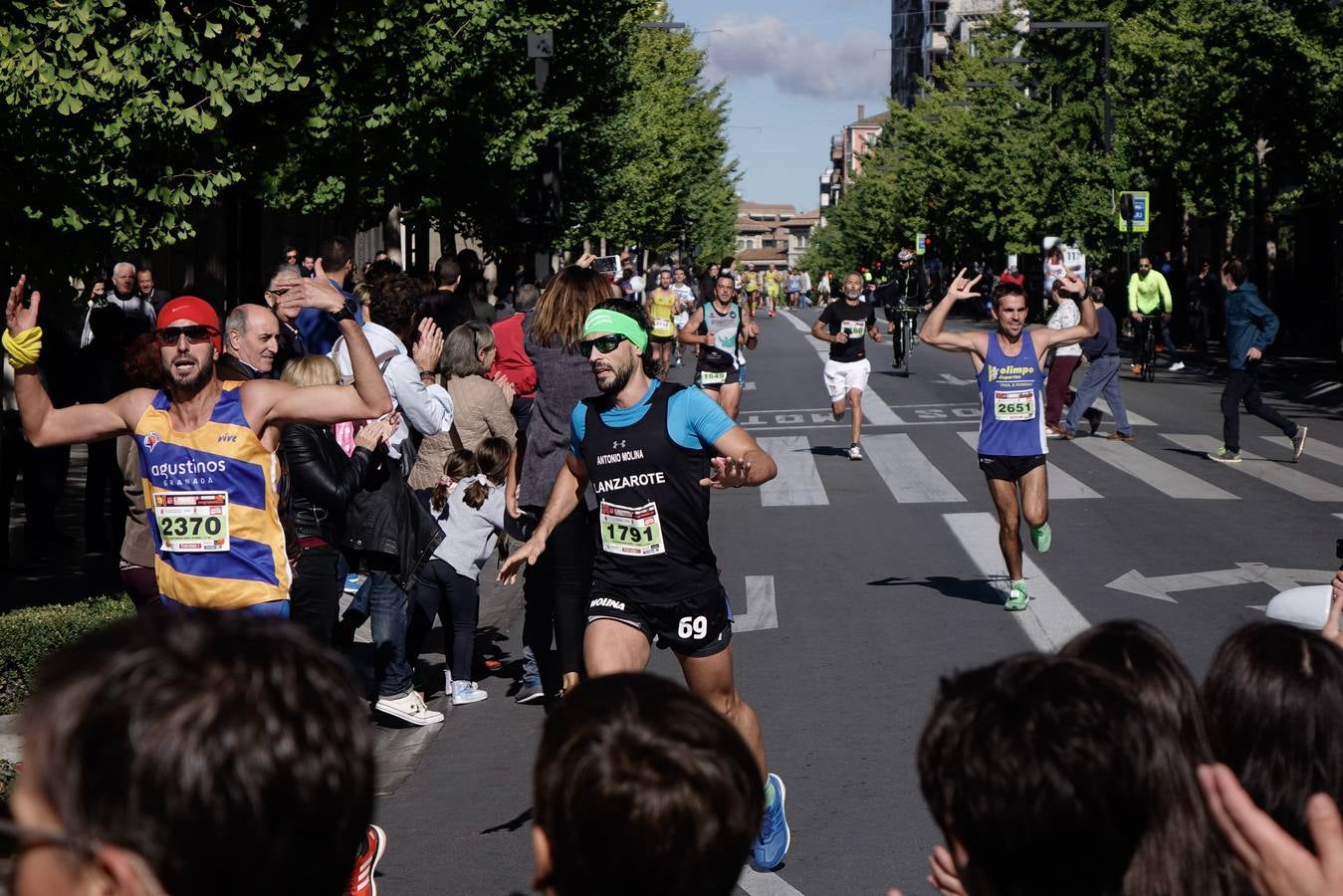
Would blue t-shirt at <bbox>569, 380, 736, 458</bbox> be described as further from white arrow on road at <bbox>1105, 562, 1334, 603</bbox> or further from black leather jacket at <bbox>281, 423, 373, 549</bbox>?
white arrow on road at <bbox>1105, 562, 1334, 603</bbox>

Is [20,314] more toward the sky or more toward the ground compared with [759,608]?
more toward the sky

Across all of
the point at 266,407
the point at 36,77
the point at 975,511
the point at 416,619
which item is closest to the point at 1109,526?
the point at 975,511

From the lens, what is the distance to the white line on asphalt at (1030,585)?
985cm

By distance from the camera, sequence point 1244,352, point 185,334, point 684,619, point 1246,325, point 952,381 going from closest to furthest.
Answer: point 185,334 < point 684,619 < point 1244,352 < point 1246,325 < point 952,381

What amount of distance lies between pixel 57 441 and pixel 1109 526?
383 inches

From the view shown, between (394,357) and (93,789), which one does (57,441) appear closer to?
(394,357)

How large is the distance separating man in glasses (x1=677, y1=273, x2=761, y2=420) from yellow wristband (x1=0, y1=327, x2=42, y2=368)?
39.9 ft

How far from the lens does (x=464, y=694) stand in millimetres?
8852

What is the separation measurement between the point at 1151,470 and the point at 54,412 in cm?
1327

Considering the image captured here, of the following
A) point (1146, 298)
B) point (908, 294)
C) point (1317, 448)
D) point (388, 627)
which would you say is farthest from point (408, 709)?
point (908, 294)

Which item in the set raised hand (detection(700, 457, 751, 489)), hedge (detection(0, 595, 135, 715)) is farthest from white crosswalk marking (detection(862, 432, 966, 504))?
raised hand (detection(700, 457, 751, 489))

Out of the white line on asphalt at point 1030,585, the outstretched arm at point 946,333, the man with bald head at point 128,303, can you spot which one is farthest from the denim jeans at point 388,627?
the man with bald head at point 128,303

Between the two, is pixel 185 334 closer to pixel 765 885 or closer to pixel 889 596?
pixel 765 885

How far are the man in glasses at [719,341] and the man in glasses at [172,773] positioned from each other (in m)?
15.8
